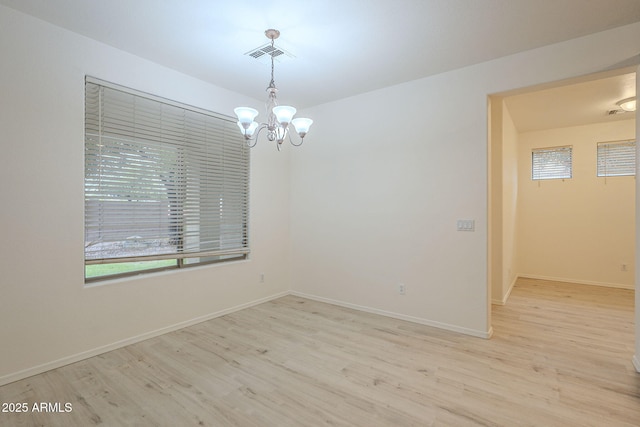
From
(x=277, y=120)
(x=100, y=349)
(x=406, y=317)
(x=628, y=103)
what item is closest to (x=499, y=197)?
(x=628, y=103)

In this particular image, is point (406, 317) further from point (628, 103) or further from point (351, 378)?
point (628, 103)

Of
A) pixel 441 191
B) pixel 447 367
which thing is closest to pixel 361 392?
pixel 447 367

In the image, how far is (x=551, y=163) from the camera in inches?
227

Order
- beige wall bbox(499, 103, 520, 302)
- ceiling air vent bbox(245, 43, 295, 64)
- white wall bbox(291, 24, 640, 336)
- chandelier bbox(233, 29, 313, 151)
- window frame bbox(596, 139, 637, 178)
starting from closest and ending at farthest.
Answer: chandelier bbox(233, 29, 313, 151) < ceiling air vent bbox(245, 43, 295, 64) < white wall bbox(291, 24, 640, 336) < beige wall bbox(499, 103, 520, 302) < window frame bbox(596, 139, 637, 178)

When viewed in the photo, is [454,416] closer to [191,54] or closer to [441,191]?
[441,191]

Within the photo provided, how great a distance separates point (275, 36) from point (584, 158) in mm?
6009

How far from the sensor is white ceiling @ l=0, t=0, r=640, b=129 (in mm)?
2270

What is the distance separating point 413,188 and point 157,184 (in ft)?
9.67

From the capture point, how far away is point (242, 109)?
244cm

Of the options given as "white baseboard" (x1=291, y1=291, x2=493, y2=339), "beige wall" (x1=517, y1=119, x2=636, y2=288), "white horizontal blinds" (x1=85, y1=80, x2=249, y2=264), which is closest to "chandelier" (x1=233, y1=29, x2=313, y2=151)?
"white horizontal blinds" (x1=85, y1=80, x2=249, y2=264)

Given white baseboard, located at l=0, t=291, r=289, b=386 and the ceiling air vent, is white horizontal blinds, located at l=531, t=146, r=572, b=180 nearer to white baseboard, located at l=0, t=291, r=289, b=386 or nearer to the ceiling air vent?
the ceiling air vent

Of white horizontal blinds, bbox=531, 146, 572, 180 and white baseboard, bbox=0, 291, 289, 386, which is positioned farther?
white horizontal blinds, bbox=531, 146, 572, 180

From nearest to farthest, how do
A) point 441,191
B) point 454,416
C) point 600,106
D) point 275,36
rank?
1. point 454,416
2. point 275,36
3. point 441,191
4. point 600,106

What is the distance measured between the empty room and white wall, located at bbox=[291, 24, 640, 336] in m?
0.02
